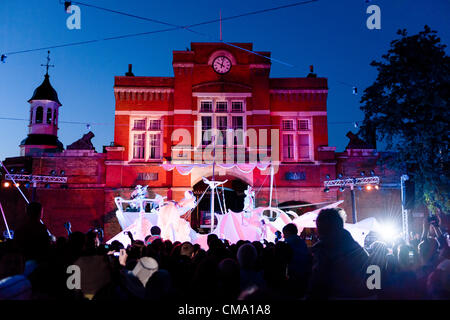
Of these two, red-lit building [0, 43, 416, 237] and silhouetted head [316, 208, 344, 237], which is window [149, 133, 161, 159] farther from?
silhouetted head [316, 208, 344, 237]

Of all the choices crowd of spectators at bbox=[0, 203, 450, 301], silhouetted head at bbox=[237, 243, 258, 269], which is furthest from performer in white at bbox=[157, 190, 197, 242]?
silhouetted head at bbox=[237, 243, 258, 269]

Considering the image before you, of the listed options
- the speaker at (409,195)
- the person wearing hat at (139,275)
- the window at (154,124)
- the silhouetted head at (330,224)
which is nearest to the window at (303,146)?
the speaker at (409,195)

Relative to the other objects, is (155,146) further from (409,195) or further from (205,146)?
(409,195)

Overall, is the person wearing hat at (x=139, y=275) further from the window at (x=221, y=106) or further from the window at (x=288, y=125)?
the window at (x=288, y=125)

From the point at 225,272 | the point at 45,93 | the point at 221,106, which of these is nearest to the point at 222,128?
the point at 221,106

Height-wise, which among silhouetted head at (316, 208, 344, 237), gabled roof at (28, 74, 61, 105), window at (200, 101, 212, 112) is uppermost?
gabled roof at (28, 74, 61, 105)

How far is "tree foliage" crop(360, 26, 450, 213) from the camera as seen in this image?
55.2ft

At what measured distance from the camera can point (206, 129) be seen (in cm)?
2295

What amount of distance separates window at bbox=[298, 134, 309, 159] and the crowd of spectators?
55.6 ft

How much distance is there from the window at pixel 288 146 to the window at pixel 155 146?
803 centimetres

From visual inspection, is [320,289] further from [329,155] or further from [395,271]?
[329,155]

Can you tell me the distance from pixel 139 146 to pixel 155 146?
103 cm

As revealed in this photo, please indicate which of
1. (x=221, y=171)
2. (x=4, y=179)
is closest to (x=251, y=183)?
(x=221, y=171)

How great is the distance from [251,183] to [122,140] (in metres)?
8.57
